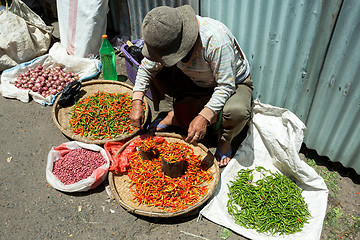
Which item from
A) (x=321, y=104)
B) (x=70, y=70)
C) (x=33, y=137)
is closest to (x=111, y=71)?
(x=70, y=70)

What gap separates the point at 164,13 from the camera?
2203 mm

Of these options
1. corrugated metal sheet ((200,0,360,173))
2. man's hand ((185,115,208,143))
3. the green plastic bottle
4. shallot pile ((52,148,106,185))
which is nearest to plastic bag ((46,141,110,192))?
shallot pile ((52,148,106,185))

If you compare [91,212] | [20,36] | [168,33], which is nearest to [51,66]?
[20,36]

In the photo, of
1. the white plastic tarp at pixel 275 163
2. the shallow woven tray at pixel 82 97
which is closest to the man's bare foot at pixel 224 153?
the white plastic tarp at pixel 275 163

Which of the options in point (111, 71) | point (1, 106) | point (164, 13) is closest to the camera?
point (164, 13)

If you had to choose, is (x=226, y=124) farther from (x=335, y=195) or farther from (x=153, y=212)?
(x=335, y=195)

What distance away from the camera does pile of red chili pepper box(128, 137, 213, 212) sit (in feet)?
8.97

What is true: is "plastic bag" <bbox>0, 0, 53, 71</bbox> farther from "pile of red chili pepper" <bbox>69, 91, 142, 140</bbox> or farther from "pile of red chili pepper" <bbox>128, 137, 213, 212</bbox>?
"pile of red chili pepper" <bbox>128, 137, 213, 212</bbox>

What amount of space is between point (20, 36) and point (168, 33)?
3301mm

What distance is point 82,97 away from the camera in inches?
156

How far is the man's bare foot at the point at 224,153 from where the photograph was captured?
3240 millimetres

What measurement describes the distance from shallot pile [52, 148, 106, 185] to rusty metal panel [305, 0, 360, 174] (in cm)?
233

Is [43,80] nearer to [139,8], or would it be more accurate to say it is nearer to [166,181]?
[139,8]

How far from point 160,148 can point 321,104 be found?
169 cm
